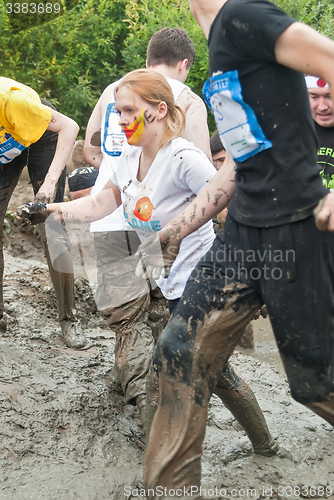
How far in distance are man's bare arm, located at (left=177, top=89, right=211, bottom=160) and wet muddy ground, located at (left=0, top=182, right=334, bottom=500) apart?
1.51 meters

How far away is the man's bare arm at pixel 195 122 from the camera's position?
2719mm

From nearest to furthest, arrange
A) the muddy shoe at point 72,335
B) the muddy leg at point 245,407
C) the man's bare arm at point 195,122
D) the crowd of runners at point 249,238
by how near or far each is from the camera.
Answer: the crowd of runners at point 249,238 < the muddy leg at point 245,407 < the man's bare arm at point 195,122 < the muddy shoe at point 72,335

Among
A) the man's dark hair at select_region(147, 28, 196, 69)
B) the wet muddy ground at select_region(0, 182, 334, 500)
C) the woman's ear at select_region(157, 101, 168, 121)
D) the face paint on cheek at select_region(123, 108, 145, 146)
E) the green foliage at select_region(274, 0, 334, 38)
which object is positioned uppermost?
the green foliage at select_region(274, 0, 334, 38)

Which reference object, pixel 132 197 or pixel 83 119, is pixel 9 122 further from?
pixel 83 119

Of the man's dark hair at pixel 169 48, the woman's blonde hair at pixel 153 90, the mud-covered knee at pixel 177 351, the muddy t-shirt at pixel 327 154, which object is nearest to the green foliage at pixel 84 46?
the man's dark hair at pixel 169 48

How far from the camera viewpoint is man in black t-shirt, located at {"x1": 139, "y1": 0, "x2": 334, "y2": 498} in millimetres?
1584

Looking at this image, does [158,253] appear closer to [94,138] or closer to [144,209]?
[144,209]

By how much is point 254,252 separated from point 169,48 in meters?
1.91

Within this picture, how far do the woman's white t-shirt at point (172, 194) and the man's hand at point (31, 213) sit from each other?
414mm

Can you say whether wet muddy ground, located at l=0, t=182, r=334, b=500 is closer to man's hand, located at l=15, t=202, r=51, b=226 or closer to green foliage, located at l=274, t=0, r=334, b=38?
man's hand, located at l=15, t=202, r=51, b=226

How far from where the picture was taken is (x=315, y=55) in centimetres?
143

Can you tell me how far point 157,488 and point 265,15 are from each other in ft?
5.07

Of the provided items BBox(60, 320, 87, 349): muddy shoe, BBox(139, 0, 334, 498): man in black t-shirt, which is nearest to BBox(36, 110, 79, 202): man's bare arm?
BBox(60, 320, 87, 349): muddy shoe

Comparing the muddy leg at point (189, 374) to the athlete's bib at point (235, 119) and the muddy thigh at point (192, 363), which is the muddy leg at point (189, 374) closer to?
the muddy thigh at point (192, 363)
